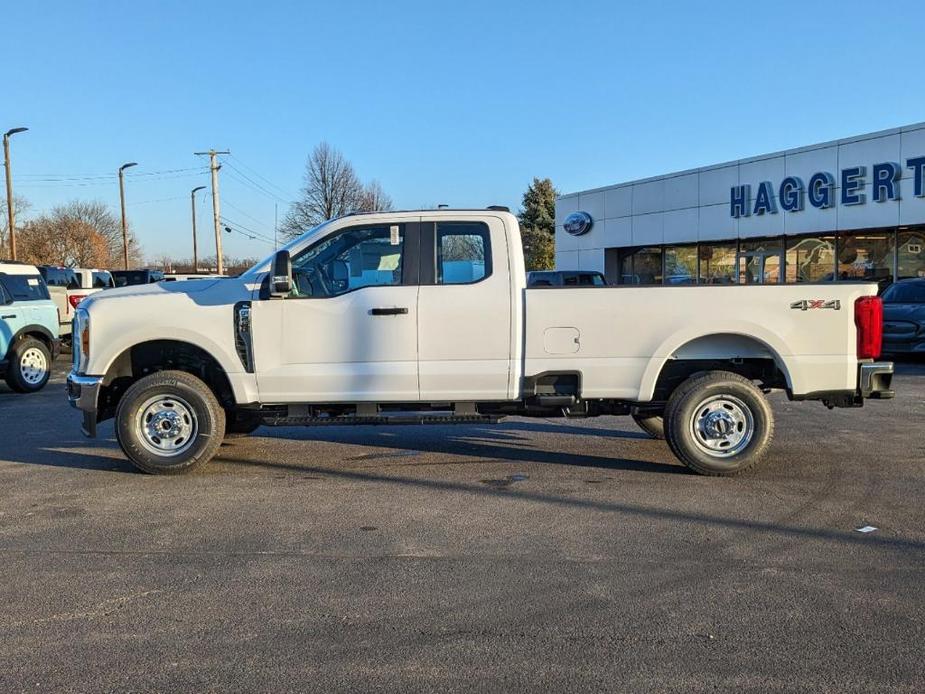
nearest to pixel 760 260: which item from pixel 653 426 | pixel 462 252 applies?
pixel 653 426

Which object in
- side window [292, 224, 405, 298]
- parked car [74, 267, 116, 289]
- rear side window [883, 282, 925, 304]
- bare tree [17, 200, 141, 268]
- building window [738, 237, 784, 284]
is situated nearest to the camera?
side window [292, 224, 405, 298]

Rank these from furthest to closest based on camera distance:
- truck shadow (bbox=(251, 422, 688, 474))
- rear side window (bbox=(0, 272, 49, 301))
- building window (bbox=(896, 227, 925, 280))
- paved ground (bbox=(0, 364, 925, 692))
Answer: building window (bbox=(896, 227, 925, 280)) → rear side window (bbox=(0, 272, 49, 301)) → truck shadow (bbox=(251, 422, 688, 474)) → paved ground (bbox=(0, 364, 925, 692))

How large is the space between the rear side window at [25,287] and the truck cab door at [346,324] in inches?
326

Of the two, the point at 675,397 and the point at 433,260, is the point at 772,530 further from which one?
the point at 433,260

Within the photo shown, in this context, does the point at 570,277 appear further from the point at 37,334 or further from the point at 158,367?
the point at 158,367

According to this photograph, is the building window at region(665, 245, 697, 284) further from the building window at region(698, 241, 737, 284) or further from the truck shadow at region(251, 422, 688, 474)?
the truck shadow at region(251, 422, 688, 474)

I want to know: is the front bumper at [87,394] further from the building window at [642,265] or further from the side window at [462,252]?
the building window at [642,265]

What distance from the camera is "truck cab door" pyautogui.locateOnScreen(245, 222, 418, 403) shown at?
277 inches

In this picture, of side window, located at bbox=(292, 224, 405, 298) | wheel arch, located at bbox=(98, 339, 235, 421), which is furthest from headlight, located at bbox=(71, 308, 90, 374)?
side window, located at bbox=(292, 224, 405, 298)

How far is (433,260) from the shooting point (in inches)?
281

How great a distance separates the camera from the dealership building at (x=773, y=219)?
21.9 meters

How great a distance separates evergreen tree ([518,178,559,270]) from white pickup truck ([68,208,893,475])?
181 feet

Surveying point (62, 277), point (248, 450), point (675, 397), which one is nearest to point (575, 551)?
point (675, 397)

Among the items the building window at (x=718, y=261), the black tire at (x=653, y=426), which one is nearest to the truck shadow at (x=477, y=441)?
the black tire at (x=653, y=426)
